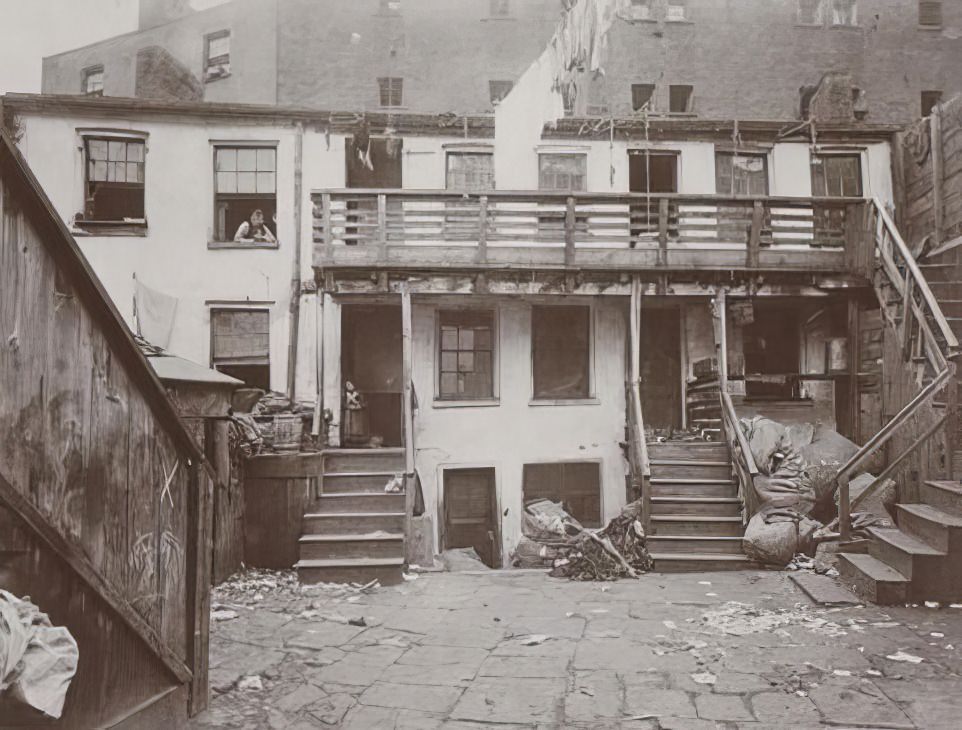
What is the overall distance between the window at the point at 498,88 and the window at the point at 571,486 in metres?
11.0

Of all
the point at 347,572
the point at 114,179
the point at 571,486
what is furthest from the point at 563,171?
the point at 347,572

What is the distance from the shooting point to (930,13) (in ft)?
36.7

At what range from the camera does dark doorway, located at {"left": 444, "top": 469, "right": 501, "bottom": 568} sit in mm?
11633

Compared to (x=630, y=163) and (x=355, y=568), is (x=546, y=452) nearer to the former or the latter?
(x=355, y=568)

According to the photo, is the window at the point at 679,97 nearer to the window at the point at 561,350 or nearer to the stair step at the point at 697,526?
the window at the point at 561,350

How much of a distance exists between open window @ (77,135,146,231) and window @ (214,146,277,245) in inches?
49.3

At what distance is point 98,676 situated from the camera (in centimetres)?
289

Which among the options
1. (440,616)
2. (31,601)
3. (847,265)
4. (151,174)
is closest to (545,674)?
(440,616)

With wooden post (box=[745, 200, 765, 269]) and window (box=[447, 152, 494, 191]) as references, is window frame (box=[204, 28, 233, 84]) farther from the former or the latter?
wooden post (box=[745, 200, 765, 269])

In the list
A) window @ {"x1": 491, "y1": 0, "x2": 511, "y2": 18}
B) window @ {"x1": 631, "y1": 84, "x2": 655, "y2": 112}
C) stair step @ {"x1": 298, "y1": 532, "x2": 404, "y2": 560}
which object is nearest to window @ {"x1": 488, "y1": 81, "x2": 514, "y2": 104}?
window @ {"x1": 491, "y1": 0, "x2": 511, "y2": 18}

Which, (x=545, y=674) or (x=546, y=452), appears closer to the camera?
(x=545, y=674)

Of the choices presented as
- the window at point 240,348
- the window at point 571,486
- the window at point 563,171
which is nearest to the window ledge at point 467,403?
the window at point 571,486

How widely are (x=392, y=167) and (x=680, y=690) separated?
1022 centimetres

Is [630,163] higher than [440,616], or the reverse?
[630,163]
